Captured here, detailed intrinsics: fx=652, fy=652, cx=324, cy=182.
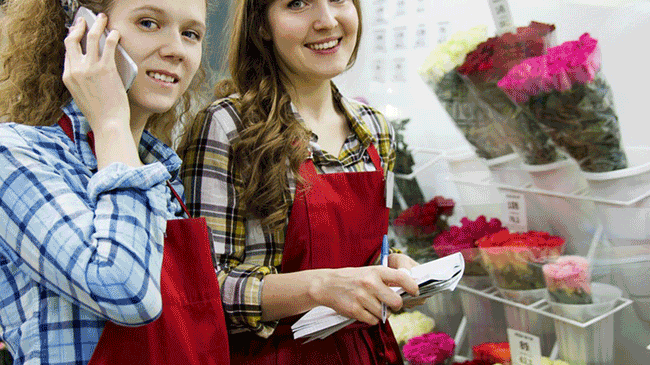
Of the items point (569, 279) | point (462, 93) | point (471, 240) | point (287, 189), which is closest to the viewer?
point (287, 189)

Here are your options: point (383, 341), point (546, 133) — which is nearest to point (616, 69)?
point (546, 133)

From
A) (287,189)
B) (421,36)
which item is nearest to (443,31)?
(421,36)

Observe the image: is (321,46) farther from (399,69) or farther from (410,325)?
(399,69)

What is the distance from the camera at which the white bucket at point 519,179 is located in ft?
7.57

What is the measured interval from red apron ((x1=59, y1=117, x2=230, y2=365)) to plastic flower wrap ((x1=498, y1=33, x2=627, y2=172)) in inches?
47.8

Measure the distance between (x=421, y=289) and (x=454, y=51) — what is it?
123 centimetres

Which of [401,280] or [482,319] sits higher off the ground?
[401,280]

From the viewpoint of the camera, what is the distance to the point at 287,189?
5.36 feet

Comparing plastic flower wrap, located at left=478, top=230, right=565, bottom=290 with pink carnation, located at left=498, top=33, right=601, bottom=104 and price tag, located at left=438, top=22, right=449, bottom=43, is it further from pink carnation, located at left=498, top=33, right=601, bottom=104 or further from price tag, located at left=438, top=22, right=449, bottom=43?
price tag, located at left=438, top=22, right=449, bottom=43

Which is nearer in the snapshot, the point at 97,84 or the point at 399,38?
the point at 97,84

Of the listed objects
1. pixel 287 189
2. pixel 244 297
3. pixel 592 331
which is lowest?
pixel 592 331

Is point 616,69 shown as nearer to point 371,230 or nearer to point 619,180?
point 619,180

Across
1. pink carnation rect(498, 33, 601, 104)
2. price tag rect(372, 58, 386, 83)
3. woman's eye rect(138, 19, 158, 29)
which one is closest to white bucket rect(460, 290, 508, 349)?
pink carnation rect(498, 33, 601, 104)

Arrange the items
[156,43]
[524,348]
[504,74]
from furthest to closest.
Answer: [504,74], [524,348], [156,43]
